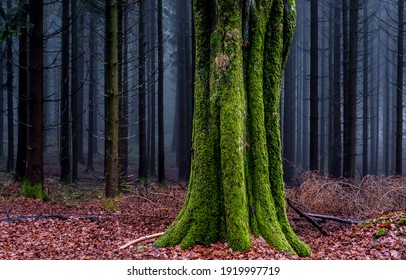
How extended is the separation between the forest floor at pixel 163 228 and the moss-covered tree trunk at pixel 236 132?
13.0 inches

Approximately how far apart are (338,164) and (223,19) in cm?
1607

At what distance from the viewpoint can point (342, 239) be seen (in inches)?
302

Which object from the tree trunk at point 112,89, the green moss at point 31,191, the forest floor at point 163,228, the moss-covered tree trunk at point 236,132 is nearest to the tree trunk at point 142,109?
the tree trunk at point 112,89

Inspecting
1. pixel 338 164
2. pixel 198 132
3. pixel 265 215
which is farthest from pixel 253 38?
pixel 338 164

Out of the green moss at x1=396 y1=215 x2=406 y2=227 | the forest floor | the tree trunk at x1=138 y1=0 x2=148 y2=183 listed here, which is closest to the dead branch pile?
the forest floor

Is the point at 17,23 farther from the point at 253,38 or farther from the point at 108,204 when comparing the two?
the point at 253,38

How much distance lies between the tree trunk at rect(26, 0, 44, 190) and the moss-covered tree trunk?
8.08 meters

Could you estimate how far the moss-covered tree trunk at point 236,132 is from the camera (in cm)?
627

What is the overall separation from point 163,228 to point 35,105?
22.7 ft

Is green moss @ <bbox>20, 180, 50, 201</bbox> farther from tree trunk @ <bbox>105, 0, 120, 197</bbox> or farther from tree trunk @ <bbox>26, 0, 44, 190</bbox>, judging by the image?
tree trunk @ <bbox>105, 0, 120, 197</bbox>

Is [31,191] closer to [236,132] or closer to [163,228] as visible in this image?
[163,228]

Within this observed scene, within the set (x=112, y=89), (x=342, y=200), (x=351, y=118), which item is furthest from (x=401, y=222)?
(x=351, y=118)

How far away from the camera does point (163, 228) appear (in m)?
8.72

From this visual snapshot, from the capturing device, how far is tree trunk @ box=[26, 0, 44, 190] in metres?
13.1
